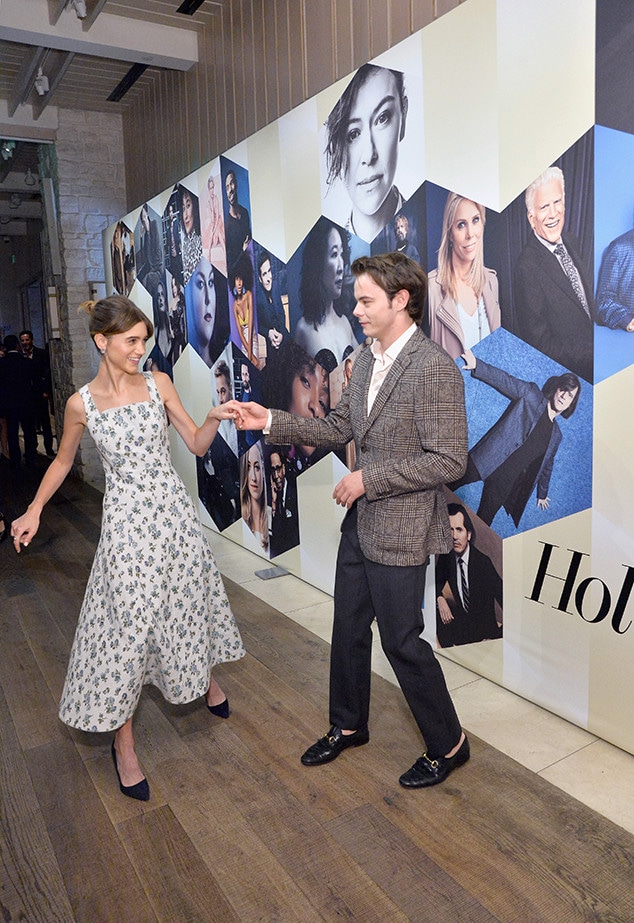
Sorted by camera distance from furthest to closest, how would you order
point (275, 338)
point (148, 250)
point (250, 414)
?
point (148, 250)
point (275, 338)
point (250, 414)

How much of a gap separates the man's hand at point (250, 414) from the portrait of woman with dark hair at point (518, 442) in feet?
2.97

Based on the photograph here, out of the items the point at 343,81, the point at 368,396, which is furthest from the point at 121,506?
the point at 343,81

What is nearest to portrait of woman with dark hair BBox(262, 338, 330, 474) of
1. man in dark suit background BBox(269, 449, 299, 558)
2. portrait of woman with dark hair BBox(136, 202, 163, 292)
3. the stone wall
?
man in dark suit background BBox(269, 449, 299, 558)

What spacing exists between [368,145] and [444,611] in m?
2.06

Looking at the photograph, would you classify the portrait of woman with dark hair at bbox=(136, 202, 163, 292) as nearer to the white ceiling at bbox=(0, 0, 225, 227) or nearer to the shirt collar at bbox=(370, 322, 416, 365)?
the white ceiling at bbox=(0, 0, 225, 227)

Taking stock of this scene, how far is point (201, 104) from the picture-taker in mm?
5422

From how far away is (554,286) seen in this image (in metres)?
2.42

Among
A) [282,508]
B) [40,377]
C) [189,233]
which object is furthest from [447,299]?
[40,377]

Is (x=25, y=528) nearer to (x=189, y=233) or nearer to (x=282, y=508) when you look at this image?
(x=282, y=508)

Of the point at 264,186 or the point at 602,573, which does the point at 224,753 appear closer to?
the point at 602,573

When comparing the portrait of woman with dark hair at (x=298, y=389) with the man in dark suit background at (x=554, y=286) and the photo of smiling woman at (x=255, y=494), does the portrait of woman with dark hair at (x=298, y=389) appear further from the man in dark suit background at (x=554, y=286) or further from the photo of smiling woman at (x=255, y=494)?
the man in dark suit background at (x=554, y=286)

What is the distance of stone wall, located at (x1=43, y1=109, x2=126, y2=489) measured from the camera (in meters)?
7.17

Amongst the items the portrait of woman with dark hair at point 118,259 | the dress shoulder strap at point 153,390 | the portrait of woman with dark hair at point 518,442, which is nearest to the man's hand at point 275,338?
the portrait of woman with dark hair at point 518,442

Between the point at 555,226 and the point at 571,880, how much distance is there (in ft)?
6.25
